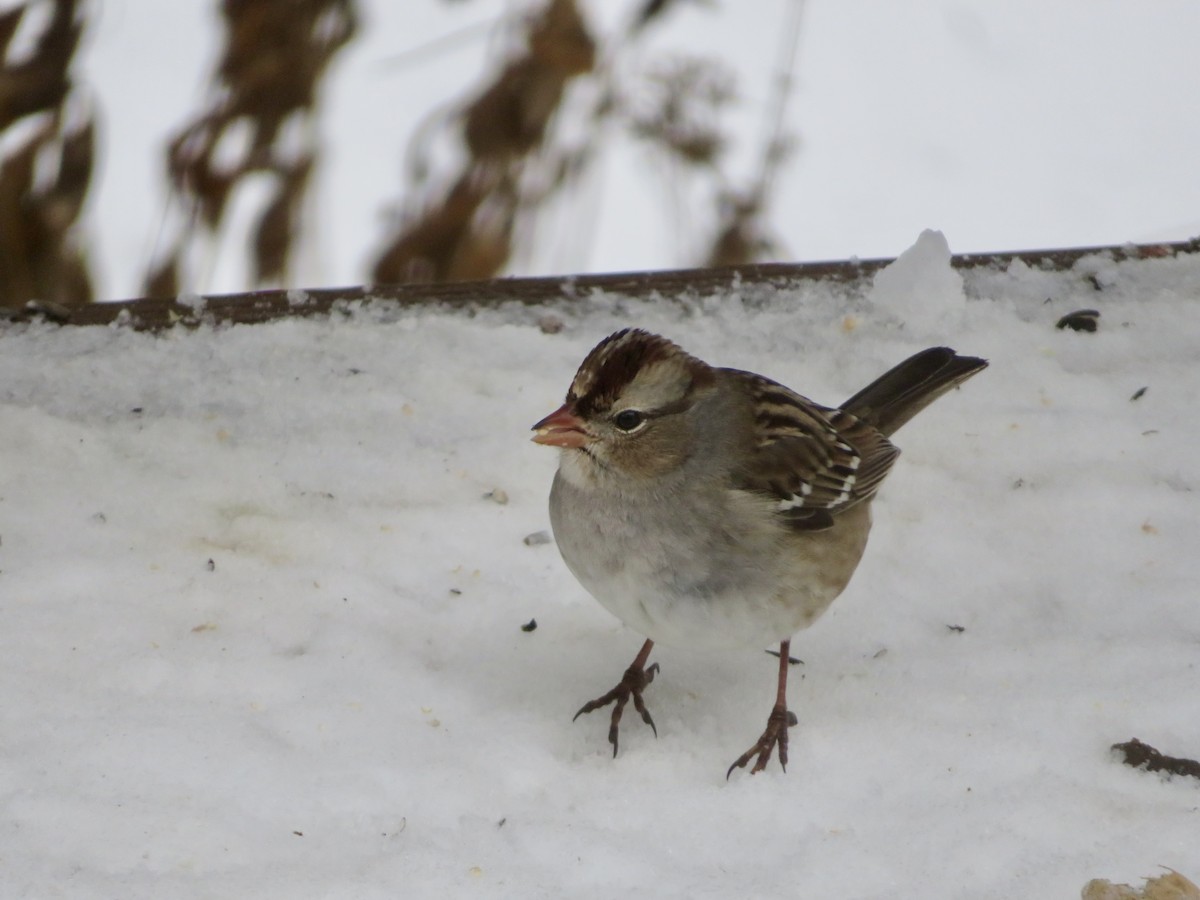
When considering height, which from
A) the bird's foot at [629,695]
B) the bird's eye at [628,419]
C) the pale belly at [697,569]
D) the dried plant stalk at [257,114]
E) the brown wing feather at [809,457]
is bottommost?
the bird's foot at [629,695]

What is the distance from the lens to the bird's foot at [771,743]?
93.4 inches

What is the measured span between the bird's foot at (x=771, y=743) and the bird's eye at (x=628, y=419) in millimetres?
530

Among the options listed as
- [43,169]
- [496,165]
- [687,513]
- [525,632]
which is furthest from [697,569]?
[43,169]

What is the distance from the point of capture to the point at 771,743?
2.41 meters

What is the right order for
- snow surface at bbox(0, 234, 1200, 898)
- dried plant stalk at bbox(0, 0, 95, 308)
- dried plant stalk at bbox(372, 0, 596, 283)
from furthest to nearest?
1. dried plant stalk at bbox(372, 0, 596, 283)
2. dried plant stalk at bbox(0, 0, 95, 308)
3. snow surface at bbox(0, 234, 1200, 898)

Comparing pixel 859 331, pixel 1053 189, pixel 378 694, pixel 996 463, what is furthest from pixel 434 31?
pixel 378 694

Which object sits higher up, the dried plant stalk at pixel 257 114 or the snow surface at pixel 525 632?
the dried plant stalk at pixel 257 114

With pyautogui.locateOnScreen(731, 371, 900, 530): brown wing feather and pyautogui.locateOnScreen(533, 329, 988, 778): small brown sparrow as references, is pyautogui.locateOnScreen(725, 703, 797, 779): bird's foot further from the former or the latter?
pyautogui.locateOnScreen(731, 371, 900, 530): brown wing feather

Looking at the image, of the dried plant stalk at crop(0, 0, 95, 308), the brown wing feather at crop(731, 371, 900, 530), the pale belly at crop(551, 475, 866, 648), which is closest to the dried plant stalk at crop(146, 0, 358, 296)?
the dried plant stalk at crop(0, 0, 95, 308)

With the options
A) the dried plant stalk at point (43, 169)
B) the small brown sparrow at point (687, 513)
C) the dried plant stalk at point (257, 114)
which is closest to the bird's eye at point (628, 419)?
the small brown sparrow at point (687, 513)

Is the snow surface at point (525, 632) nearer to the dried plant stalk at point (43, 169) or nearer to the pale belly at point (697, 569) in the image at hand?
the pale belly at point (697, 569)

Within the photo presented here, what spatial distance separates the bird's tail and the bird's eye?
65 centimetres

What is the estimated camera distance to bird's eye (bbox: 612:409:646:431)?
243cm

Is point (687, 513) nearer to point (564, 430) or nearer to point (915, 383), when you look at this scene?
point (564, 430)
